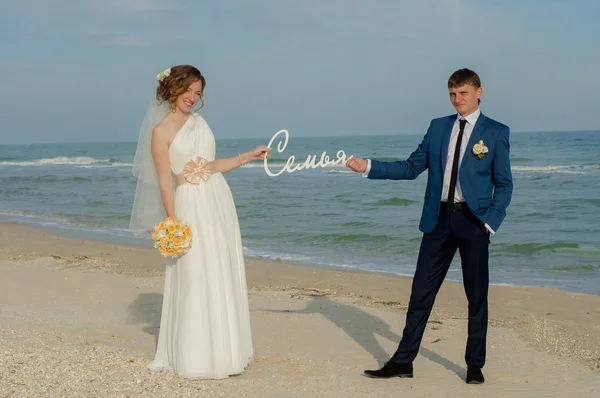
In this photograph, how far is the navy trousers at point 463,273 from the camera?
205 inches

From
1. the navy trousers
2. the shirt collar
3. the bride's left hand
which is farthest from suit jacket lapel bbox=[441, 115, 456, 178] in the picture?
the bride's left hand

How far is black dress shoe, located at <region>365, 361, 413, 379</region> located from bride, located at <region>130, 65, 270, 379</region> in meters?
1.01

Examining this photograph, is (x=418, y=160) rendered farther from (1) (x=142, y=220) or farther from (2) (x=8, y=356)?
(2) (x=8, y=356)

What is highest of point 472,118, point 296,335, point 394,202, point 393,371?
point 472,118

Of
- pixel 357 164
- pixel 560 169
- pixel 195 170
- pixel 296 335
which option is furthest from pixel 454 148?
pixel 560 169

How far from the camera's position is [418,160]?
218 inches

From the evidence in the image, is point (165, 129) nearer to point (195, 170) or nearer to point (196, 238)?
point (195, 170)

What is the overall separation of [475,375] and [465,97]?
6.60 ft

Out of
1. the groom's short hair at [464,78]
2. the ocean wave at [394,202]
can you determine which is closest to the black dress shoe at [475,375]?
the groom's short hair at [464,78]

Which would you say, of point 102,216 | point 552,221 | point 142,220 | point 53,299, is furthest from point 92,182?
point 142,220

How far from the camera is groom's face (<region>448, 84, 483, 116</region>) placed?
5.15 metres

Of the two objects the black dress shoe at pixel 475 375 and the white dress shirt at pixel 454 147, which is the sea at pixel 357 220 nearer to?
the black dress shoe at pixel 475 375

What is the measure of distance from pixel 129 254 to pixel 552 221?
35.4 feet

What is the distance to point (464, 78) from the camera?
16.8 ft
